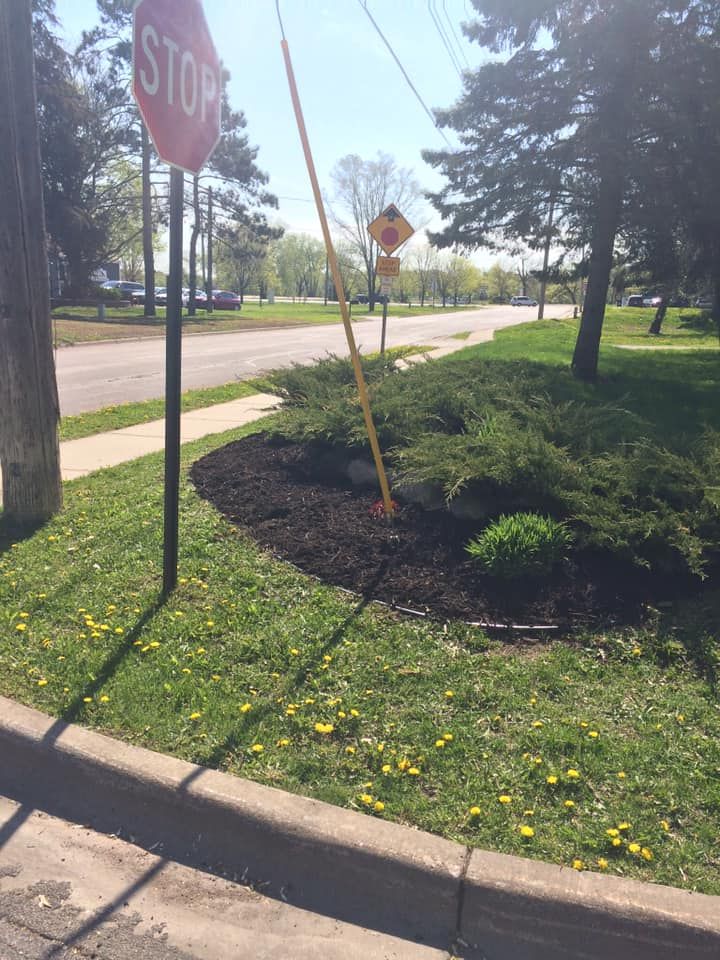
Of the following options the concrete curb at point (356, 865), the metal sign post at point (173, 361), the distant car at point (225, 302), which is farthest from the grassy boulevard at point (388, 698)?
the distant car at point (225, 302)

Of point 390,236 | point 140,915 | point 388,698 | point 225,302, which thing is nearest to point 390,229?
point 390,236

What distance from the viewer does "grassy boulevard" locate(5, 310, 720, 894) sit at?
2.60 m

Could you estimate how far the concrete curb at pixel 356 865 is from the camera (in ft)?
7.14

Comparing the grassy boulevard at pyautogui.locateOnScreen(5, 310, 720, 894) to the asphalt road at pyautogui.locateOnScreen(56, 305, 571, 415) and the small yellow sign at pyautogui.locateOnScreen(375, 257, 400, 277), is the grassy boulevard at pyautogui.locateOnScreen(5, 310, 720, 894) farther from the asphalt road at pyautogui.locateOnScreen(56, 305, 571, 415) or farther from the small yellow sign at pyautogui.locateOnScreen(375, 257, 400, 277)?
the small yellow sign at pyautogui.locateOnScreen(375, 257, 400, 277)

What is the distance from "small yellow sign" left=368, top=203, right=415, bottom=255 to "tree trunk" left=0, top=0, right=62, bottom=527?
8169 mm

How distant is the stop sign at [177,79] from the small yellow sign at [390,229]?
9070 mm

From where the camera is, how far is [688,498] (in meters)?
4.65

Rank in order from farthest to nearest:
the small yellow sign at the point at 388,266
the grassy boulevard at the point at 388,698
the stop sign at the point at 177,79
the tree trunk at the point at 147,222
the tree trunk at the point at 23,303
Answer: the tree trunk at the point at 147,222 < the small yellow sign at the point at 388,266 < the tree trunk at the point at 23,303 < the stop sign at the point at 177,79 < the grassy boulevard at the point at 388,698

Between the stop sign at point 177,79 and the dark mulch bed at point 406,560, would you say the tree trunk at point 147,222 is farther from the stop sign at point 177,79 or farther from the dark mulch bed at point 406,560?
the stop sign at point 177,79

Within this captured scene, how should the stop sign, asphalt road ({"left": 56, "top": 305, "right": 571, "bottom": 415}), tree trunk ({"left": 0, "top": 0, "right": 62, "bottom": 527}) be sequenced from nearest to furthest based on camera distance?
the stop sign
tree trunk ({"left": 0, "top": 0, "right": 62, "bottom": 527})
asphalt road ({"left": 56, "top": 305, "right": 571, "bottom": 415})

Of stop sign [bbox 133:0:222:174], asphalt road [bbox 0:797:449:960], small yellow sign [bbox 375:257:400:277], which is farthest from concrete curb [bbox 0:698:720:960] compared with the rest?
small yellow sign [bbox 375:257:400:277]

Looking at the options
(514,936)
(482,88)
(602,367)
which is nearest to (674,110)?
(482,88)

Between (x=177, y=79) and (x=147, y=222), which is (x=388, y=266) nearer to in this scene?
(x=177, y=79)

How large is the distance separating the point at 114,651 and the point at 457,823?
1.93 meters
